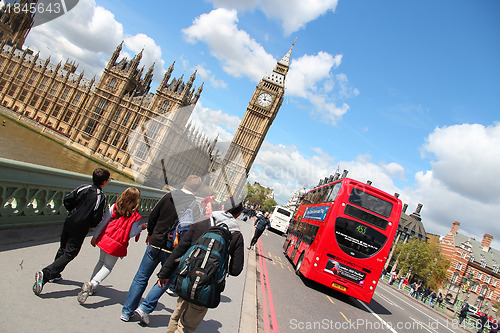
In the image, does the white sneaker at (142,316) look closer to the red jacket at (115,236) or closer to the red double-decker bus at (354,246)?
the red jacket at (115,236)

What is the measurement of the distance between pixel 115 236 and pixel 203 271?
170cm

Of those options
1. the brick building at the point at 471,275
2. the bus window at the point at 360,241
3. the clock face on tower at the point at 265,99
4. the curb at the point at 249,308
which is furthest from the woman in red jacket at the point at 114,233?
the clock face on tower at the point at 265,99

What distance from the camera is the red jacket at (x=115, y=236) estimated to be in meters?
4.43

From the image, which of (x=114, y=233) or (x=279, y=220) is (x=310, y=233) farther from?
(x=279, y=220)

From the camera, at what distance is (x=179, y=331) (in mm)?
3812

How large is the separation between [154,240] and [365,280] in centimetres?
902

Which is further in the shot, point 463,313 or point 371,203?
point 463,313

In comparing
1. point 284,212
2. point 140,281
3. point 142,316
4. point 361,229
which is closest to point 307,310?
point 361,229

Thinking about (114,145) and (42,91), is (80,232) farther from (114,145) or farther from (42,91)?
(42,91)

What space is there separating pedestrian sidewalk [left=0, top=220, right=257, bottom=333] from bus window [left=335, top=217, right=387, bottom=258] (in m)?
5.17

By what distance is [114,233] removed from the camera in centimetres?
448

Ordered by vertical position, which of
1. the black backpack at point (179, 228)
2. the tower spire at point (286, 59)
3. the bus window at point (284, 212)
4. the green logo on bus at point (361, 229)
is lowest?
the black backpack at point (179, 228)

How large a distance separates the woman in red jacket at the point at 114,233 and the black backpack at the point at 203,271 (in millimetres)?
1309

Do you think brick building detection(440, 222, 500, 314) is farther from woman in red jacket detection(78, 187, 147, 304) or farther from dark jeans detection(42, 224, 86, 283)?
dark jeans detection(42, 224, 86, 283)
